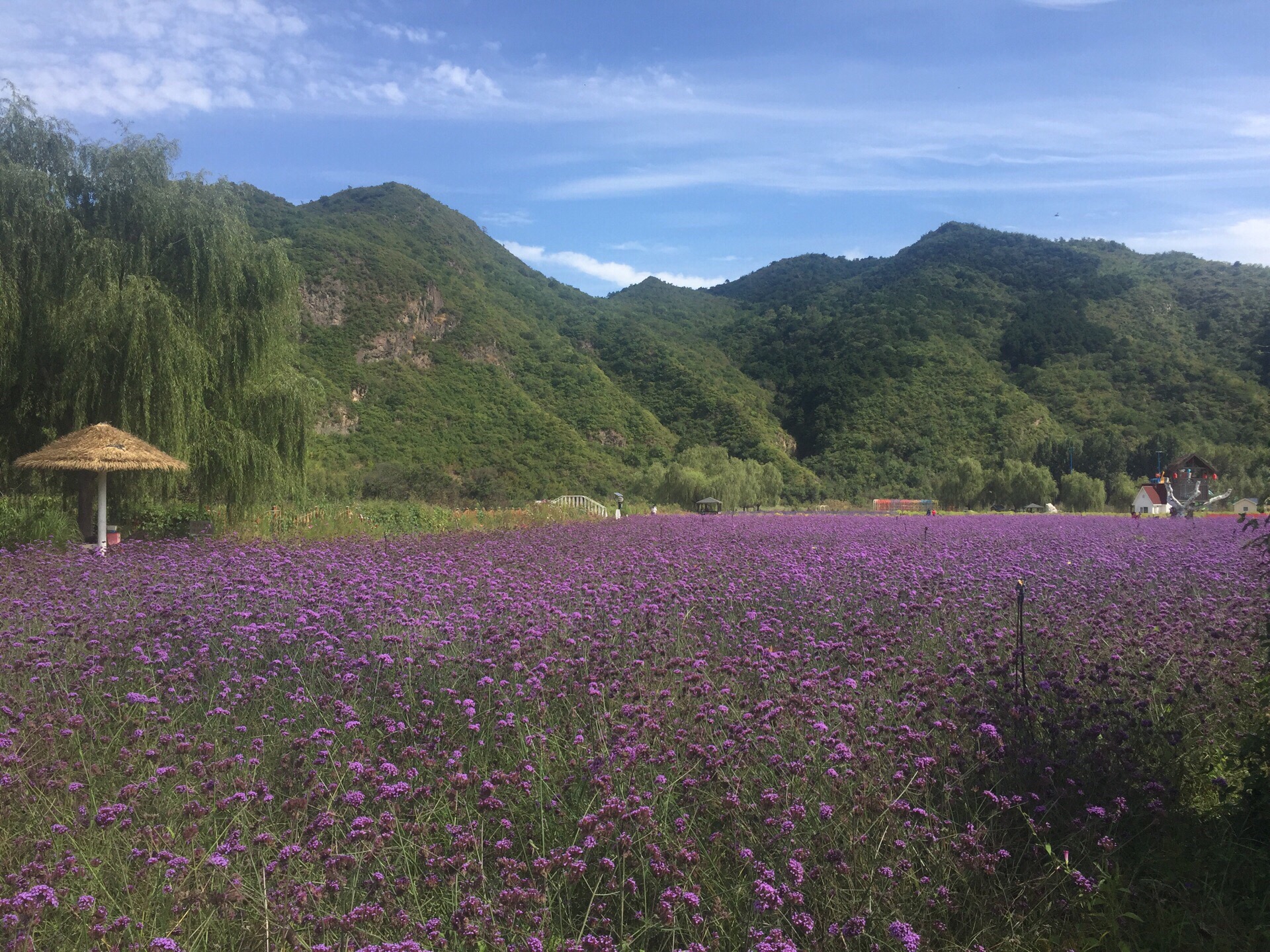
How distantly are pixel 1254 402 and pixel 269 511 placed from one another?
169 feet

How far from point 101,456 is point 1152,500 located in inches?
1570

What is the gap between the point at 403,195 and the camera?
73812mm

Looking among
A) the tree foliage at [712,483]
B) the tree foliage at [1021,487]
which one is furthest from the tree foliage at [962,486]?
the tree foliage at [712,483]

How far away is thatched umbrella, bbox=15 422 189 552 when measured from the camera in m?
10.5

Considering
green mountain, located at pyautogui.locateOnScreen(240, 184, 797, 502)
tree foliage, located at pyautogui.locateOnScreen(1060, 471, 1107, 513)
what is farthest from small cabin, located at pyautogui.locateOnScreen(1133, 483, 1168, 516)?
green mountain, located at pyautogui.locateOnScreen(240, 184, 797, 502)

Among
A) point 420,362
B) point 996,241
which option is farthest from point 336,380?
point 996,241

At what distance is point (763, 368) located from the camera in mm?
69812

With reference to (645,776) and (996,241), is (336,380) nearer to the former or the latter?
(645,776)

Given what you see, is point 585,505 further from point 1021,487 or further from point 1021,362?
point 1021,362

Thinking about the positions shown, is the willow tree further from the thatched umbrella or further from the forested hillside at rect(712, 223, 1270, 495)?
the forested hillside at rect(712, 223, 1270, 495)

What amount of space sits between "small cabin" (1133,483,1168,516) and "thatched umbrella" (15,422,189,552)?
1427 inches

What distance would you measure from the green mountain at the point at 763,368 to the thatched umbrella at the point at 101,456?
18.8 meters

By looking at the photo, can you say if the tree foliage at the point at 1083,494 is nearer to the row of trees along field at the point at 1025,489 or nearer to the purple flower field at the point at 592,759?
the row of trees along field at the point at 1025,489

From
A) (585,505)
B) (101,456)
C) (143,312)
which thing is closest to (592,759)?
(101,456)
